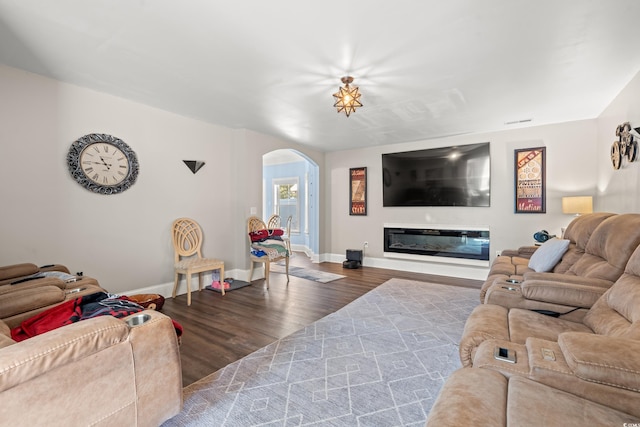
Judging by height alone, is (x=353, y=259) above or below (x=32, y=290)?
below

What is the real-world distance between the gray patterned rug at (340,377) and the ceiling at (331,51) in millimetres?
2470

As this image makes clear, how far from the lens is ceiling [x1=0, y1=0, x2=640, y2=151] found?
5.92ft

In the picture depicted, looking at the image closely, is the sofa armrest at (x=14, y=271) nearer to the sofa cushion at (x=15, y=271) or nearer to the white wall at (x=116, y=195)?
the sofa cushion at (x=15, y=271)

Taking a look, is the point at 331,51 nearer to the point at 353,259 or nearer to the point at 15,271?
the point at 15,271

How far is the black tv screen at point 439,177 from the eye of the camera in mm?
4824

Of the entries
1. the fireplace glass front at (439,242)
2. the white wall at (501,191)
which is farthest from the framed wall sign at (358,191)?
the fireplace glass front at (439,242)

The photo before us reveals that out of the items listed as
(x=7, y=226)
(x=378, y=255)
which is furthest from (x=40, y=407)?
(x=378, y=255)

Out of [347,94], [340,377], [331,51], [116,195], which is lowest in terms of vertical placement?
[340,377]

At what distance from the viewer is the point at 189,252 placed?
12.9 feet

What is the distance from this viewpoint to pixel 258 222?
4.79 metres

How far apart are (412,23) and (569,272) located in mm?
2526

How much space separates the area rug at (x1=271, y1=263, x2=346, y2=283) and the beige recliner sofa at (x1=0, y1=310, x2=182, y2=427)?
3.38 m

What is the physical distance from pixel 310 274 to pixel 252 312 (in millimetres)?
1996

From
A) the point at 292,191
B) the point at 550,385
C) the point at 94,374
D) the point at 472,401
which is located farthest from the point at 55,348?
the point at 292,191
